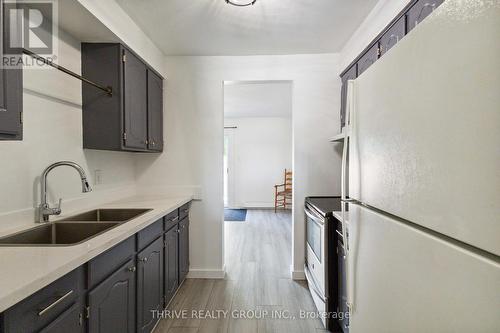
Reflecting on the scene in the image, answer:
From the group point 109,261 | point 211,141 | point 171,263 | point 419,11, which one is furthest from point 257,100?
point 109,261

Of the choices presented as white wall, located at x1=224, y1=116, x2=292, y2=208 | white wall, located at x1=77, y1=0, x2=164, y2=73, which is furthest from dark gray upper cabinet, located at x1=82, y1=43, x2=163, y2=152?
white wall, located at x1=224, y1=116, x2=292, y2=208

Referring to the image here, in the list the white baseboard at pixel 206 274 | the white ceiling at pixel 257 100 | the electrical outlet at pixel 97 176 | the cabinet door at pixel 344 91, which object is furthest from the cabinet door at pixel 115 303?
the white ceiling at pixel 257 100

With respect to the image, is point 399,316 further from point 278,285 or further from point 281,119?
point 281,119

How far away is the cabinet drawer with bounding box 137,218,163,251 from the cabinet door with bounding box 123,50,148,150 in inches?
27.3

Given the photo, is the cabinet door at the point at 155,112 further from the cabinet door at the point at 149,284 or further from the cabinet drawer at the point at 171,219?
the cabinet door at the point at 149,284

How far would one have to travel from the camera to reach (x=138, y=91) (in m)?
2.34

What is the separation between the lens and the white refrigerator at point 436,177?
50 centimetres

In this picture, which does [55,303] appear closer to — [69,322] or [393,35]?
[69,322]

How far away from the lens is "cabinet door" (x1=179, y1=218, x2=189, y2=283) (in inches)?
102

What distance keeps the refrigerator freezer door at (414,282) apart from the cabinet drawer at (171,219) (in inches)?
60.4

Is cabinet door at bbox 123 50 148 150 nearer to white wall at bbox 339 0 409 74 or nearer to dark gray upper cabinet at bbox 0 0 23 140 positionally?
dark gray upper cabinet at bbox 0 0 23 140

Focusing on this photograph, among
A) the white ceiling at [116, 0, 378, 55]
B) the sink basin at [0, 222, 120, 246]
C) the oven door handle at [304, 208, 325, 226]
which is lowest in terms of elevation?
the oven door handle at [304, 208, 325, 226]

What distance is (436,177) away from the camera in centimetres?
63

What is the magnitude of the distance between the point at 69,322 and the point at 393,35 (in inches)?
89.4
